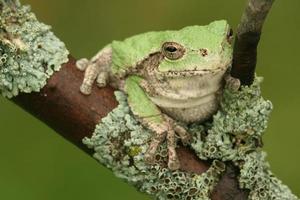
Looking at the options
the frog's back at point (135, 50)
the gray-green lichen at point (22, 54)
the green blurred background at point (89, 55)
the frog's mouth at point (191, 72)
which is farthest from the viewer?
the green blurred background at point (89, 55)

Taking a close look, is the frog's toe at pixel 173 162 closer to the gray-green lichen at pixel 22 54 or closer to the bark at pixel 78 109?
the bark at pixel 78 109

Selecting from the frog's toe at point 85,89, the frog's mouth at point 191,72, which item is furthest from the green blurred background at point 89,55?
the frog's toe at point 85,89

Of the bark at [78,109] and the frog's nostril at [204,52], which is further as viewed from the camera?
the frog's nostril at [204,52]

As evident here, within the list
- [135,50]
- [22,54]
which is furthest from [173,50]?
[22,54]

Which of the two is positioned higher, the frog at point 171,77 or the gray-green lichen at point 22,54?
the frog at point 171,77

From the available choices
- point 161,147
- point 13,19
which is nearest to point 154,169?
point 161,147

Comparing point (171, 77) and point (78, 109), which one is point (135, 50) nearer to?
point (171, 77)
